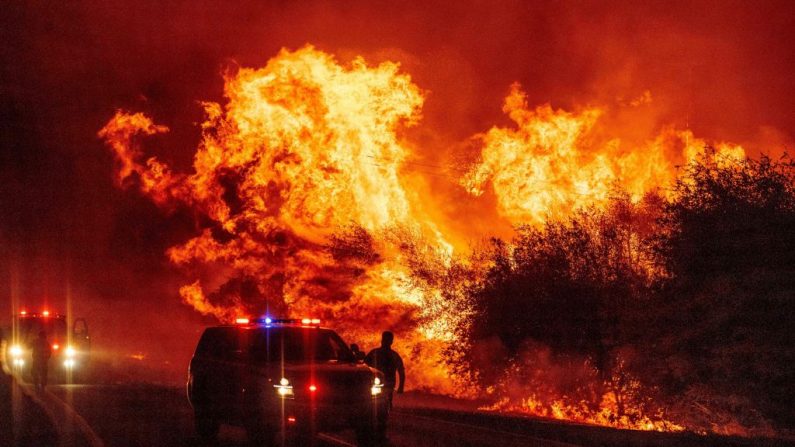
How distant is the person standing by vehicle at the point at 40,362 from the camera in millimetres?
23406

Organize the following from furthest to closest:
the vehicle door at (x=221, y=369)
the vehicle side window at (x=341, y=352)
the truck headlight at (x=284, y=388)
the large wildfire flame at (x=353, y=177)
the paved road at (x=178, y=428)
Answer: the large wildfire flame at (x=353, y=177), the vehicle side window at (x=341, y=352), the vehicle door at (x=221, y=369), the paved road at (x=178, y=428), the truck headlight at (x=284, y=388)

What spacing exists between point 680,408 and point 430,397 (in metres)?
11.2

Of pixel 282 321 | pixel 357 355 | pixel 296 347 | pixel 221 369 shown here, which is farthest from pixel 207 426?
pixel 357 355

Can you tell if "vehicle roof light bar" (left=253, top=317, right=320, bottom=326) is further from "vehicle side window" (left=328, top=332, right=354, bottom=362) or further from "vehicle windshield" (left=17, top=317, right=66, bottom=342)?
"vehicle windshield" (left=17, top=317, right=66, bottom=342)

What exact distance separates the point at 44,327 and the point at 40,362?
5.12 metres

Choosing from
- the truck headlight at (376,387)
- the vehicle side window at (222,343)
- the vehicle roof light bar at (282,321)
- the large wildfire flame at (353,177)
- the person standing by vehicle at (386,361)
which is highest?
the large wildfire flame at (353,177)

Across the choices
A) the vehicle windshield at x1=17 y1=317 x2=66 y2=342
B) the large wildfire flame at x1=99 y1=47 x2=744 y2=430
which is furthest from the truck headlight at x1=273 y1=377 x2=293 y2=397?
the vehicle windshield at x1=17 y1=317 x2=66 y2=342

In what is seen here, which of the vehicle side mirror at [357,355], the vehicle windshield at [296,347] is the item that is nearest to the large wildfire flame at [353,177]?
the vehicle side mirror at [357,355]

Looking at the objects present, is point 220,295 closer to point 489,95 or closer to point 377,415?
point 489,95

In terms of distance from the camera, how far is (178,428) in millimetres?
15062

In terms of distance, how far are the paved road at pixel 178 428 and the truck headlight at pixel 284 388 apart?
115cm

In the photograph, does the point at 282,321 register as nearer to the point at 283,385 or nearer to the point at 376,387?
the point at 283,385

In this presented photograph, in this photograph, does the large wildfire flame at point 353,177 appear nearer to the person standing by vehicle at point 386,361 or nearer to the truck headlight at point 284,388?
the person standing by vehicle at point 386,361

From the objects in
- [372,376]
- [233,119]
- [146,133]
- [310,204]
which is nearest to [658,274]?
[372,376]
